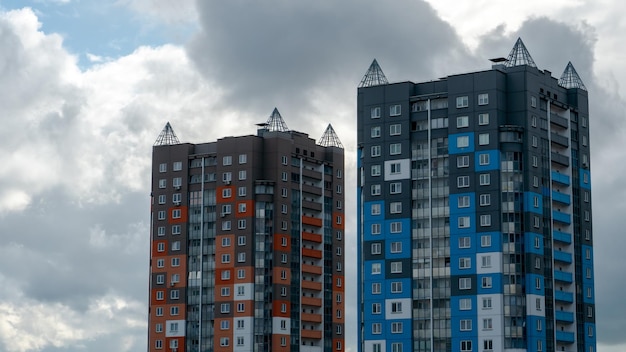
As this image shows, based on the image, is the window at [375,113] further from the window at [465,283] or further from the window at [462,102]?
the window at [465,283]

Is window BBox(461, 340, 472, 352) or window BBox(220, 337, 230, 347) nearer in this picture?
window BBox(461, 340, 472, 352)

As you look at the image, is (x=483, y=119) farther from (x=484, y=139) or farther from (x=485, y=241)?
(x=485, y=241)

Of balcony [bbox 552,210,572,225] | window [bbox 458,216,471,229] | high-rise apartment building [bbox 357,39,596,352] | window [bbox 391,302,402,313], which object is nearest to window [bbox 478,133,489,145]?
high-rise apartment building [bbox 357,39,596,352]

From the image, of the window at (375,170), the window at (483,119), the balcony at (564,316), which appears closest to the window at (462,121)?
the window at (483,119)

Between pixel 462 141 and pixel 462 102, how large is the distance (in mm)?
4603

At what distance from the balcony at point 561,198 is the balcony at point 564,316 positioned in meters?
13.2

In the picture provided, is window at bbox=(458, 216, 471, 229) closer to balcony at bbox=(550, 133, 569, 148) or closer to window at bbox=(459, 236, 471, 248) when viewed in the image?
window at bbox=(459, 236, 471, 248)

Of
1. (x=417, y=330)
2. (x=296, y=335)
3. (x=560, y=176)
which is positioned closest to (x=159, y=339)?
(x=296, y=335)

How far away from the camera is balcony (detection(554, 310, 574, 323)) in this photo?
507ft

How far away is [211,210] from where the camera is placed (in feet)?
640

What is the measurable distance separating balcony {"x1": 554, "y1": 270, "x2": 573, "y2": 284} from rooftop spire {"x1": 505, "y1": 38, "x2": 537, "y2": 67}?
24825mm

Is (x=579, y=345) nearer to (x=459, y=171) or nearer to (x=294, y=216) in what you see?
(x=459, y=171)

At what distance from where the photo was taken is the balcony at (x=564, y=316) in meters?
155

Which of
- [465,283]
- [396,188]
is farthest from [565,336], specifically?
[396,188]
